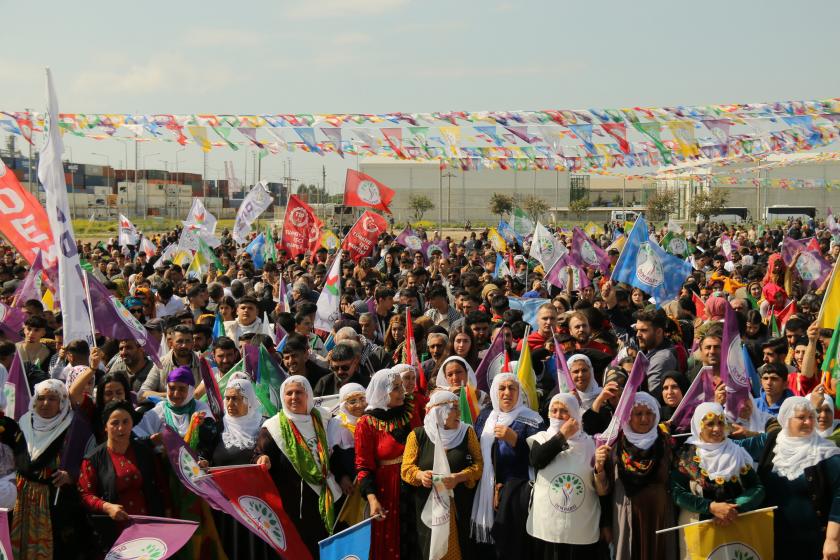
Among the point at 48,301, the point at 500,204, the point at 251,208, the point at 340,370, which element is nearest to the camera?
the point at 340,370

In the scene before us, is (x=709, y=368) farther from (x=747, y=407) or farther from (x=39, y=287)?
(x=39, y=287)

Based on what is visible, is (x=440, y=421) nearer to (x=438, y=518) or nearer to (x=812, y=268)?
(x=438, y=518)

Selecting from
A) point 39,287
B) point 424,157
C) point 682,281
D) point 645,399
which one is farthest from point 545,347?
point 424,157

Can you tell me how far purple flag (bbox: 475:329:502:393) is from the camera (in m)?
7.26

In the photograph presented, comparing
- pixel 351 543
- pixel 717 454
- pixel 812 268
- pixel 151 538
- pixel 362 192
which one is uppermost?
pixel 362 192

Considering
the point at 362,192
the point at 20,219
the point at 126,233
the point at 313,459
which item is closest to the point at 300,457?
the point at 313,459

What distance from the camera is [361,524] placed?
17.3 feet

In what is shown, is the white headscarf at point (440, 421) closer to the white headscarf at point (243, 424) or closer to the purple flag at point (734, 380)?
the white headscarf at point (243, 424)

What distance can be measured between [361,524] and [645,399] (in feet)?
5.29

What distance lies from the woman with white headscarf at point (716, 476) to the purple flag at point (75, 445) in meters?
3.16

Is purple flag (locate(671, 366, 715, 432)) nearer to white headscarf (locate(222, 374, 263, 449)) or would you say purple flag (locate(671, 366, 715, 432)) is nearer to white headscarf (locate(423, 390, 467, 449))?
white headscarf (locate(423, 390, 467, 449))

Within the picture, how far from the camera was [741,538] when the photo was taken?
4957 millimetres

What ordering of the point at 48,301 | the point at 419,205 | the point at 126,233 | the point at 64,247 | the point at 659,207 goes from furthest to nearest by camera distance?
the point at 419,205, the point at 659,207, the point at 126,233, the point at 48,301, the point at 64,247

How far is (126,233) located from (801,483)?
798 inches
